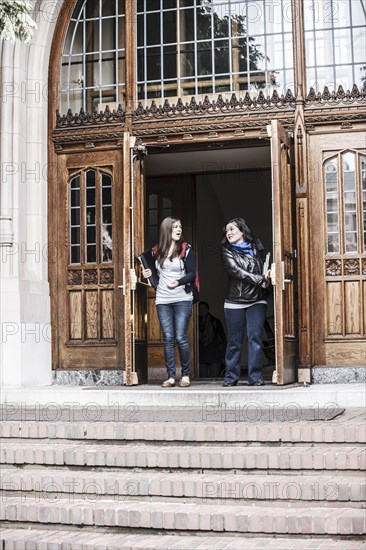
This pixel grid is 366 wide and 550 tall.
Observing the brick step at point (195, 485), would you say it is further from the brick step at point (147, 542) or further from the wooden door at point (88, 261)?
the wooden door at point (88, 261)

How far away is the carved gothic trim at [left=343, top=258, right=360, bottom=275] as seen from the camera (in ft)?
37.8

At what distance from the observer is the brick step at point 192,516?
668 centimetres

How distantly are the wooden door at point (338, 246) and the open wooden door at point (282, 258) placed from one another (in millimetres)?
377

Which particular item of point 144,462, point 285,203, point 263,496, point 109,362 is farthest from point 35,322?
point 263,496

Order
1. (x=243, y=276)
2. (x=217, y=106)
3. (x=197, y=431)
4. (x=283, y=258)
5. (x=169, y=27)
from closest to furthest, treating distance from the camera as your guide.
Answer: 1. (x=197, y=431)
2. (x=243, y=276)
3. (x=283, y=258)
4. (x=217, y=106)
5. (x=169, y=27)

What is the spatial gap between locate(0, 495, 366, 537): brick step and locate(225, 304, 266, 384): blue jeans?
3.69 meters

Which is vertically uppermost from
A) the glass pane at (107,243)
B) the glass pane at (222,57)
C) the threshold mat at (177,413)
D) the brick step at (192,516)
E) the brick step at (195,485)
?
the glass pane at (222,57)

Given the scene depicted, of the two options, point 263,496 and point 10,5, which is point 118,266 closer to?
point 10,5

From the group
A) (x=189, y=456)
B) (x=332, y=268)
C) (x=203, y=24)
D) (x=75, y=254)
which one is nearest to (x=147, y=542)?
(x=189, y=456)

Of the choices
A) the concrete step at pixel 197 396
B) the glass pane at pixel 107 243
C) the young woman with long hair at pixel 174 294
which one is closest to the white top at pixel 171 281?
the young woman with long hair at pixel 174 294

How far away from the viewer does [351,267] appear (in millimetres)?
11539

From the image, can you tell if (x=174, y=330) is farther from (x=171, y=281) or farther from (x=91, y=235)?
(x=91, y=235)

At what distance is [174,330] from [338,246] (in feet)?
7.14

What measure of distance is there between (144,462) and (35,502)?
0.89m
